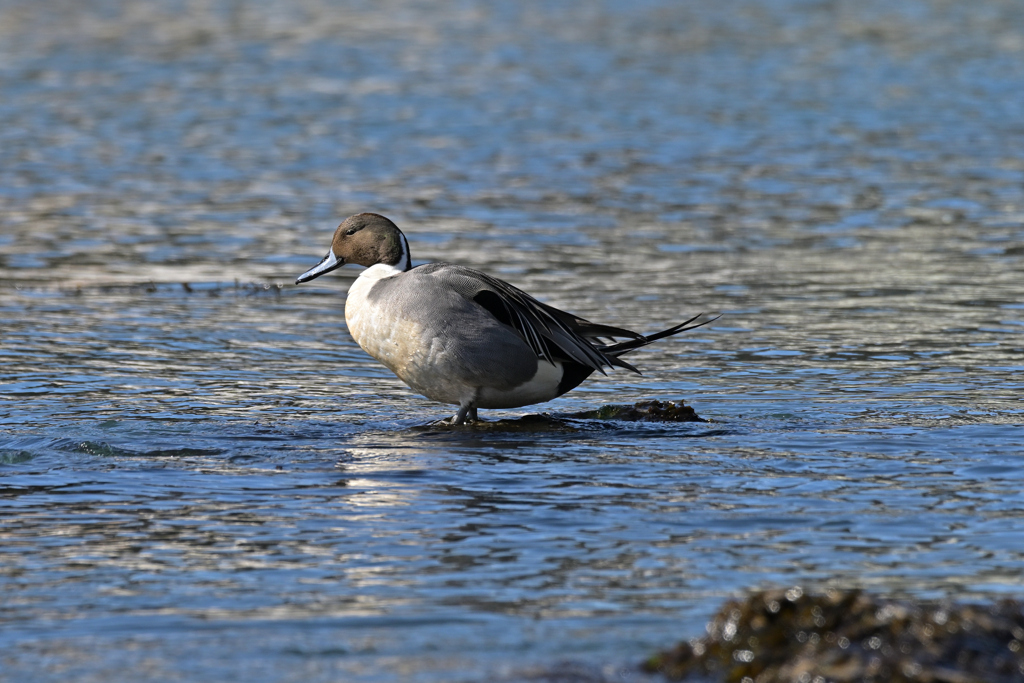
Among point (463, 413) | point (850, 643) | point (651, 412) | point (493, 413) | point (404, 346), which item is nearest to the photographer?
point (850, 643)

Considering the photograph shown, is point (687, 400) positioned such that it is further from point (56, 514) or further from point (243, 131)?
point (243, 131)

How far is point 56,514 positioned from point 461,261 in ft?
22.7

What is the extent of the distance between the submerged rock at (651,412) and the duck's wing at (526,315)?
0.77 feet

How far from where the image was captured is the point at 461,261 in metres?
12.7

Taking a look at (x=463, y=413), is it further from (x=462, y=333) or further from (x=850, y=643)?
(x=850, y=643)

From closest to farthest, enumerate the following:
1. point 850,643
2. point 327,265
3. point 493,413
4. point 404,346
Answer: point 850,643 < point 404,346 < point 327,265 < point 493,413

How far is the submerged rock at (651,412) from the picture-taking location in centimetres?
780

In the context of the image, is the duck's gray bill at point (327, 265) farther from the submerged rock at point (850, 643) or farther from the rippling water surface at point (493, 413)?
the submerged rock at point (850, 643)

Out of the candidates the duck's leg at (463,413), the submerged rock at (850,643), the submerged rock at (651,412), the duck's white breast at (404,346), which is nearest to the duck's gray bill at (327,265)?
the duck's white breast at (404,346)

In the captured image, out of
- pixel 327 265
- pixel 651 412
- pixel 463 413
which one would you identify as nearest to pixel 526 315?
pixel 463 413

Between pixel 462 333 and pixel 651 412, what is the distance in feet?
3.39

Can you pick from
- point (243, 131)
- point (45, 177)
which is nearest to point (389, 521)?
point (45, 177)

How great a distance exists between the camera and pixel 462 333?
305 inches

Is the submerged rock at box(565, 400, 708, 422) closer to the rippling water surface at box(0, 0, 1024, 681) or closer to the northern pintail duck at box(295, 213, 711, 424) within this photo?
the rippling water surface at box(0, 0, 1024, 681)
